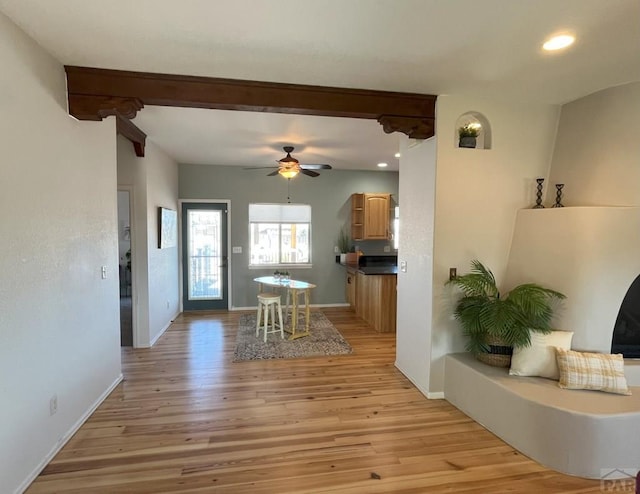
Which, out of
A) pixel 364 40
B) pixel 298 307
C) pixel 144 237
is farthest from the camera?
pixel 298 307

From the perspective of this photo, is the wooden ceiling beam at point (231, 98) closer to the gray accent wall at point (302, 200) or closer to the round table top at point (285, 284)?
the round table top at point (285, 284)

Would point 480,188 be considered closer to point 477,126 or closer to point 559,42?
point 477,126

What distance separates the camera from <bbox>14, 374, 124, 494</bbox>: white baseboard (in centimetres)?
205

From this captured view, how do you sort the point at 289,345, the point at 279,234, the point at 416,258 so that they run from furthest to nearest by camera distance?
1. the point at 279,234
2. the point at 289,345
3. the point at 416,258

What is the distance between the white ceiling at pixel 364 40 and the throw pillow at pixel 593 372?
209 cm

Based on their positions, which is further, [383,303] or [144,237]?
[383,303]

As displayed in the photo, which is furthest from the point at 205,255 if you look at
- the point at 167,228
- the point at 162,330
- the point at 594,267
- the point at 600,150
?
the point at 600,150

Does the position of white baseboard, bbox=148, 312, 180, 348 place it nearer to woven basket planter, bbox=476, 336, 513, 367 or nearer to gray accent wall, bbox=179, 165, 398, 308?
gray accent wall, bbox=179, 165, 398, 308

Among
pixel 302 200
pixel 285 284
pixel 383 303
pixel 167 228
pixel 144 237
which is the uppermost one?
pixel 302 200

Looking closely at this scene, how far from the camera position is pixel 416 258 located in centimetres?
344

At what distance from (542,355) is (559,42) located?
2164 mm

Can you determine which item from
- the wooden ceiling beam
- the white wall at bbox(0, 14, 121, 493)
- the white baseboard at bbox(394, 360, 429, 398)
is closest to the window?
the white baseboard at bbox(394, 360, 429, 398)

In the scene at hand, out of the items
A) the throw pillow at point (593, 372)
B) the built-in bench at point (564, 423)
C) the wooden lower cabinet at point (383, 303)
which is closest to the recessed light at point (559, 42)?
the throw pillow at point (593, 372)

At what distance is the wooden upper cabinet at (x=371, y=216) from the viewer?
6.77 metres
